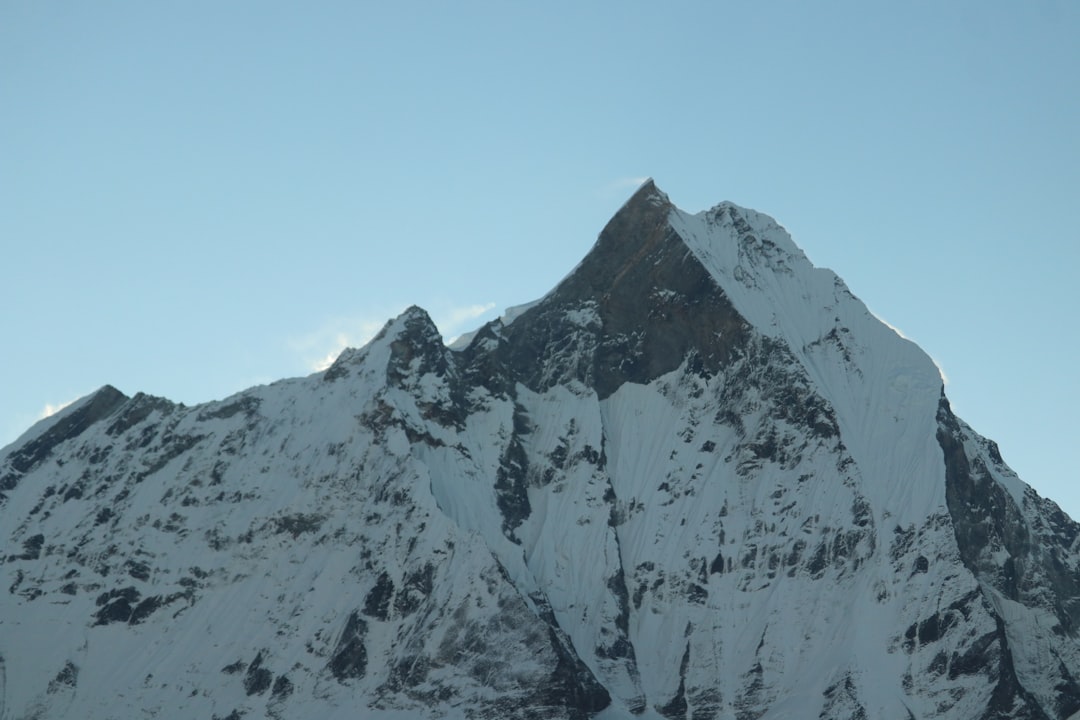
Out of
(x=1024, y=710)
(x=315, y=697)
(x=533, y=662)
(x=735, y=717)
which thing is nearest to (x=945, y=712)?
(x=1024, y=710)

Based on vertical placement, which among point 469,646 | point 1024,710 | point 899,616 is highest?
point 469,646

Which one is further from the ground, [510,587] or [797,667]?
[510,587]

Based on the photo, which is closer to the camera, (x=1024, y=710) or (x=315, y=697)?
(x=1024, y=710)

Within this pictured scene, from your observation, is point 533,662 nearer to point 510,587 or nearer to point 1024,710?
point 510,587

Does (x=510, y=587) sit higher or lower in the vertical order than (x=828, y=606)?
higher

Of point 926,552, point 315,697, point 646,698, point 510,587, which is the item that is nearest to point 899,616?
point 926,552

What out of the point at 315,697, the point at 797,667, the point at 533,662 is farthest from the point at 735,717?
the point at 315,697

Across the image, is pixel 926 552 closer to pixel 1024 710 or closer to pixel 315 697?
pixel 1024 710

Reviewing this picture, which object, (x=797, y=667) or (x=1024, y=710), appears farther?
(x=797, y=667)
